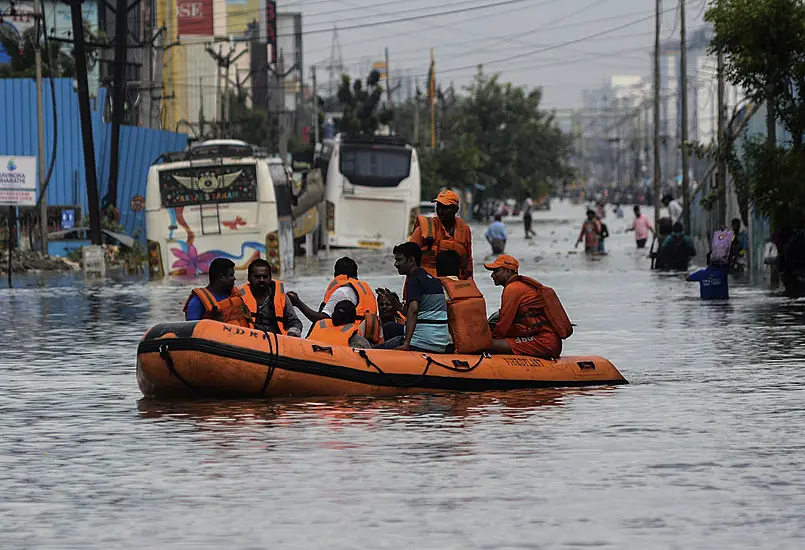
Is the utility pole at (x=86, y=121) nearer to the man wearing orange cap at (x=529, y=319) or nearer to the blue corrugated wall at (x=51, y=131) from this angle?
the blue corrugated wall at (x=51, y=131)

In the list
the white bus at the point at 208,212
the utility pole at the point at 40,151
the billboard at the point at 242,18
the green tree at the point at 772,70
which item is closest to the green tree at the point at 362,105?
the billboard at the point at 242,18

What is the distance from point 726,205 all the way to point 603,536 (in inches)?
1486

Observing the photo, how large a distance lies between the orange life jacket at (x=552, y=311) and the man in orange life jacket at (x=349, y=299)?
60.2 inches

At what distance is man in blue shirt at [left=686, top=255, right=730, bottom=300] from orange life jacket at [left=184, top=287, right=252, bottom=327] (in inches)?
606

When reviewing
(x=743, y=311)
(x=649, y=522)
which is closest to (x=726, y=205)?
(x=743, y=311)

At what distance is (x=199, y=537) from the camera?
29.7 ft

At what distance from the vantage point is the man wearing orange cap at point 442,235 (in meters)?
17.7

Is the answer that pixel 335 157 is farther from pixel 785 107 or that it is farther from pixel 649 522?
pixel 649 522

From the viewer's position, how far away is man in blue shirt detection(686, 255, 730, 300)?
30.1m

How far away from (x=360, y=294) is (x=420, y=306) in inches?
42.8

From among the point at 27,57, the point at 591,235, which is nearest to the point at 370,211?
the point at 591,235

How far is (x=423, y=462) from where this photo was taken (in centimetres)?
1172

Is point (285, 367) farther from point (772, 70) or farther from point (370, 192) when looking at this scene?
point (370, 192)

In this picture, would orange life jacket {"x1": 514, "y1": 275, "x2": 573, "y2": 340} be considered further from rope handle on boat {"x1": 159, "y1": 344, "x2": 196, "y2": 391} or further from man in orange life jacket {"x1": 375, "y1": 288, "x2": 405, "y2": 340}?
rope handle on boat {"x1": 159, "y1": 344, "x2": 196, "y2": 391}
